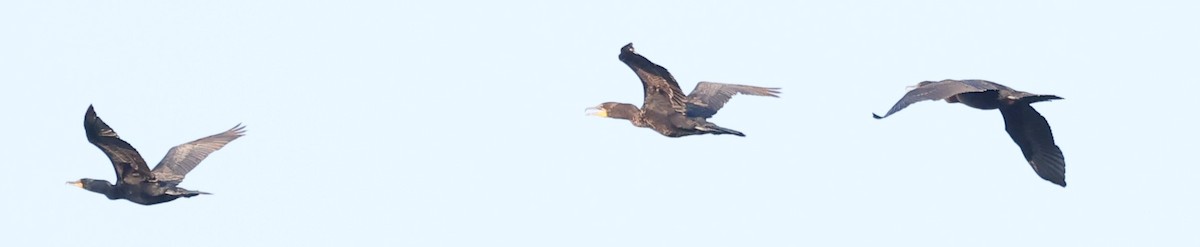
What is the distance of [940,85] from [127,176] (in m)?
9.47

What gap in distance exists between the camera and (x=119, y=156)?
25.9 metres

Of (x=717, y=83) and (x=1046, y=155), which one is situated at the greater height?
(x=717, y=83)

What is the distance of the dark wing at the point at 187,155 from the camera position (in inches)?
1094

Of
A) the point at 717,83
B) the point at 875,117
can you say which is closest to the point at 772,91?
the point at 717,83

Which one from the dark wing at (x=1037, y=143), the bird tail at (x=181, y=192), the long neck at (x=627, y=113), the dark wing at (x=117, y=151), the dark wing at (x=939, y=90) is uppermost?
the dark wing at (x=117, y=151)

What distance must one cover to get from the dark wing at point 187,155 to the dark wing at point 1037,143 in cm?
1012

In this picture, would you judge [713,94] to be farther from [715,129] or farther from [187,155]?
[187,155]

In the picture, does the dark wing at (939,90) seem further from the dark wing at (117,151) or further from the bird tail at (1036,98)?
the dark wing at (117,151)

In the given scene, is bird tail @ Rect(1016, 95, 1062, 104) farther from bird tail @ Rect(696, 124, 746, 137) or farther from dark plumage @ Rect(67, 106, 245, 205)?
dark plumage @ Rect(67, 106, 245, 205)

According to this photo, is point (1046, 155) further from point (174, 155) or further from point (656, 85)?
point (174, 155)

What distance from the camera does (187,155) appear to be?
28.8 meters

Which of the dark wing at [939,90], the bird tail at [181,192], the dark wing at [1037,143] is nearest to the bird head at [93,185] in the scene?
the bird tail at [181,192]

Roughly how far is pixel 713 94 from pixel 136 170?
7.14m

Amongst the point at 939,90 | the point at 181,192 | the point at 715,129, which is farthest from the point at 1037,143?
the point at 181,192
